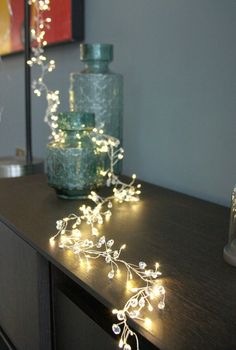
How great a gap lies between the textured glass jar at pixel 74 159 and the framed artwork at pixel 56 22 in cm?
65

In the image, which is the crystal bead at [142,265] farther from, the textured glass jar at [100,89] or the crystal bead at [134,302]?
the textured glass jar at [100,89]

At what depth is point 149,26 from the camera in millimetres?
1179

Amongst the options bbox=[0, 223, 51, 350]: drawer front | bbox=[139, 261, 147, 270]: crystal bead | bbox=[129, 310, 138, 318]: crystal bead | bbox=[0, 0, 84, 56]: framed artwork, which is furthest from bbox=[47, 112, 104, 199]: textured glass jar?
bbox=[0, 0, 84, 56]: framed artwork

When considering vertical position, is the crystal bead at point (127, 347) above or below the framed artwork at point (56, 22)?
below

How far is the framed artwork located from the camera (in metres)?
1.49

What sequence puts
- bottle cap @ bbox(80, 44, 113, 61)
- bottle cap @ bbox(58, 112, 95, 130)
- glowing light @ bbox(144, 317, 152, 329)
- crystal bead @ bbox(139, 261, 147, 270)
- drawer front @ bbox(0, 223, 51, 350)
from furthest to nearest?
bottle cap @ bbox(80, 44, 113, 61) → bottle cap @ bbox(58, 112, 95, 130) → drawer front @ bbox(0, 223, 51, 350) → crystal bead @ bbox(139, 261, 147, 270) → glowing light @ bbox(144, 317, 152, 329)

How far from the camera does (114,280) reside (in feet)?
1.84

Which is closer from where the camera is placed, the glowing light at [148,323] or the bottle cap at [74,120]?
the glowing light at [148,323]

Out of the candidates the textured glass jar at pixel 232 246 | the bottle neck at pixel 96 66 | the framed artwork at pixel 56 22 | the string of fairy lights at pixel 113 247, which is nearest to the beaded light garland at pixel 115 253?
the string of fairy lights at pixel 113 247

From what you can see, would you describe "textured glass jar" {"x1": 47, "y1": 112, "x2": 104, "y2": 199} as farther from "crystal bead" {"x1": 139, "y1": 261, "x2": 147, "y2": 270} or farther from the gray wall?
"crystal bead" {"x1": 139, "y1": 261, "x2": 147, "y2": 270}

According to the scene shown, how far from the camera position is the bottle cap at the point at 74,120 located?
963 mm

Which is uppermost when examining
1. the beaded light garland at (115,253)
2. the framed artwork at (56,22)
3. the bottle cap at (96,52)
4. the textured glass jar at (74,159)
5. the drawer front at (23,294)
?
the framed artwork at (56,22)

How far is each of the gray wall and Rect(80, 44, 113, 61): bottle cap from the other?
0.39 ft

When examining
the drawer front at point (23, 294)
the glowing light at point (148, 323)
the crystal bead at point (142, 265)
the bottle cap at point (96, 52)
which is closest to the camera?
the glowing light at point (148, 323)
